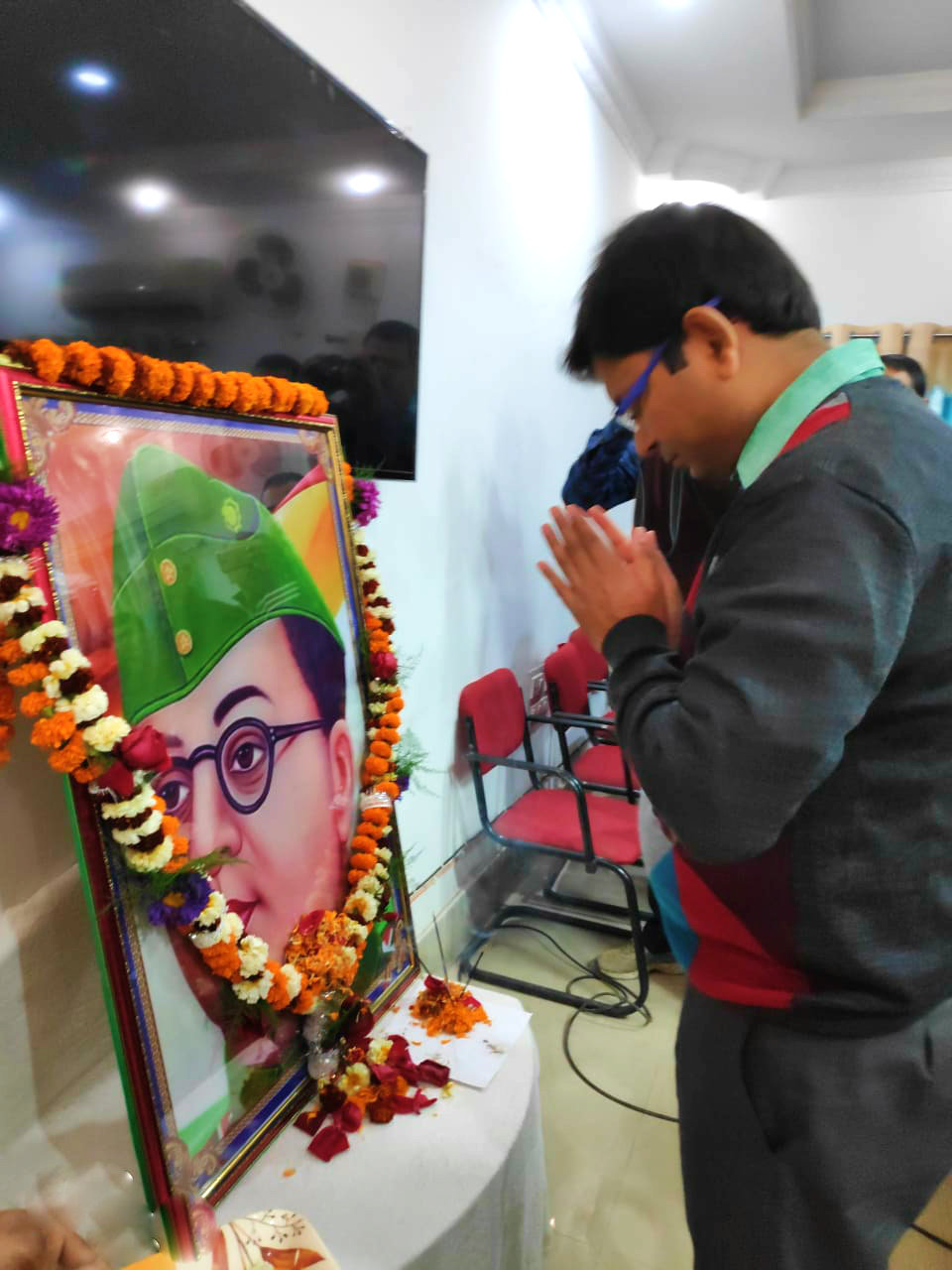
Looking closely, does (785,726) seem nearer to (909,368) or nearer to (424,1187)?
(424,1187)

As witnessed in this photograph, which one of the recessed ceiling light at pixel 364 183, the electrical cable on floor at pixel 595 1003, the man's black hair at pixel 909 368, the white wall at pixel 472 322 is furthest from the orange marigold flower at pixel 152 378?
the man's black hair at pixel 909 368

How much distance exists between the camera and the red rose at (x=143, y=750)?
85cm

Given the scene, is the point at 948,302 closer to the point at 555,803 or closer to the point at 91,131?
the point at 555,803

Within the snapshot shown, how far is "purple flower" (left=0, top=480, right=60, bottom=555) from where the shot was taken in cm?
76

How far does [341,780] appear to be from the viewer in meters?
1.30

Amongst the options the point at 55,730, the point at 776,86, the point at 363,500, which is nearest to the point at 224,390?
the point at 363,500

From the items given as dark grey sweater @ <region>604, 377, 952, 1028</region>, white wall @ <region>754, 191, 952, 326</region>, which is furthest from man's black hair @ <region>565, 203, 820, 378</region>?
white wall @ <region>754, 191, 952, 326</region>

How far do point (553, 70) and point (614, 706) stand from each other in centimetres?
271

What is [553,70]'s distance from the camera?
2.62 m

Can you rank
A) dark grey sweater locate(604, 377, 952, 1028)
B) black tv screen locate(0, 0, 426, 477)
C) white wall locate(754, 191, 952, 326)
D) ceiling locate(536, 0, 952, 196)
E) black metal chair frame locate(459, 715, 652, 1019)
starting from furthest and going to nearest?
1. white wall locate(754, 191, 952, 326)
2. ceiling locate(536, 0, 952, 196)
3. black metal chair frame locate(459, 715, 652, 1019)
4. black tv screen locate(0, 0, 426, 477)
5. dark grey sweater locate(604, 377, 952, 1028)

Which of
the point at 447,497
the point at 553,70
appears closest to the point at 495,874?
the point at 447,497

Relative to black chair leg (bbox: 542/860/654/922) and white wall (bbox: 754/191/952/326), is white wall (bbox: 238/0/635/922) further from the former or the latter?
white wall (bbox: 754/191/952/326)

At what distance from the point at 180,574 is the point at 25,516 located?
24 centimetres

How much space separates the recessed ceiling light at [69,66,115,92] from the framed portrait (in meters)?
0.37
